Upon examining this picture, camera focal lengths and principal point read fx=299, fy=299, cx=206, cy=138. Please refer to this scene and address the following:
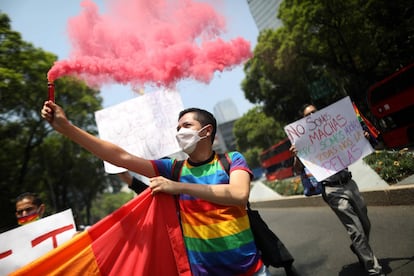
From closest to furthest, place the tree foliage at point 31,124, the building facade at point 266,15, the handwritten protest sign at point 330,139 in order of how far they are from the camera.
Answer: the handwritten protest sign at point 330,139 < the tree foliage at point 31,124 < the building facade at point 266,15

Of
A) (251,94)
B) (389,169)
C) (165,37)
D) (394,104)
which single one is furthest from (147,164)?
(251,94)

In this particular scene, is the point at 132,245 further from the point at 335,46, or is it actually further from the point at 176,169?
the point at 335,46

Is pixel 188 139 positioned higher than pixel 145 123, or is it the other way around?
pixel 145 123

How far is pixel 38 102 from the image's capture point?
13.0m

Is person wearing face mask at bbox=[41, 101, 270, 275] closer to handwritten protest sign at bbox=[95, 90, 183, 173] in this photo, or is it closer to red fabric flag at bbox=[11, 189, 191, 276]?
red fabric flag at bbox=[11, 189, 191, 276]

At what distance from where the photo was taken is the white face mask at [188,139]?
2020 mm

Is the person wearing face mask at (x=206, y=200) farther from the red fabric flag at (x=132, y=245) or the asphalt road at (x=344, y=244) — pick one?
the asphalt road at (x=344, y=244)

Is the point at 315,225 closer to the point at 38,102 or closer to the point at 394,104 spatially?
the point at 394,104

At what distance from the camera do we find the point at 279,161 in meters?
23.2

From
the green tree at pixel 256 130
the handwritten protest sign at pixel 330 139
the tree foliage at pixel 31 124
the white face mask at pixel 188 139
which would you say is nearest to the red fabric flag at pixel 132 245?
the white face mask at pixel 188 139

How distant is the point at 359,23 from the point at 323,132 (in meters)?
16.3

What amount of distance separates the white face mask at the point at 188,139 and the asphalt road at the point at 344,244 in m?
2.77

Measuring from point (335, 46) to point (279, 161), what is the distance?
9124 millimetres

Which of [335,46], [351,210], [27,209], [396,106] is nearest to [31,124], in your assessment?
[27,209]
